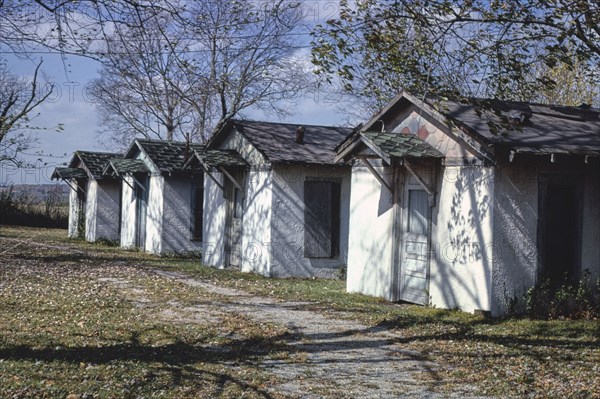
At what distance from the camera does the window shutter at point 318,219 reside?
21.3 meters

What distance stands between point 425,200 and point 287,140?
7.56 meters

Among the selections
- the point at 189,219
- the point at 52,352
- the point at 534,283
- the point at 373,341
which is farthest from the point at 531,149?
the point at 189,219

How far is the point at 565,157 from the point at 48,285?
36.0 feet

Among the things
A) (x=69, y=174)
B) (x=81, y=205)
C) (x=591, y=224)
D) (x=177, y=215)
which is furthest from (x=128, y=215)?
(x=591, y=224)

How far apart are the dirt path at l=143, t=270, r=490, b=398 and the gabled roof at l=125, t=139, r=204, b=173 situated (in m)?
13.5

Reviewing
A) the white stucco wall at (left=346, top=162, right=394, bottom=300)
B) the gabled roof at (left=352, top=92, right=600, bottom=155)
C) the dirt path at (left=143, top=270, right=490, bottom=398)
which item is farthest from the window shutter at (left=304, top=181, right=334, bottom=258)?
the dirt path at (left=143, top=270, right=490, bottom=398)

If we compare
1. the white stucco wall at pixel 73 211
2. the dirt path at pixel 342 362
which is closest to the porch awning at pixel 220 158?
the dirt path at pixel 342 362

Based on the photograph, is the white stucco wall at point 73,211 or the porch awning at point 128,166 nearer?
the porch awning at point 128,166

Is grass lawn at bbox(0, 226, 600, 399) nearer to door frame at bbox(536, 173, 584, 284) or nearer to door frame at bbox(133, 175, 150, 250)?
door frame at bbox(536, 173, 584, 284)

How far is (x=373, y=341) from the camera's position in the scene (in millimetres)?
11445

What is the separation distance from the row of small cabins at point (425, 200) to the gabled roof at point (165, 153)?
4179 mm

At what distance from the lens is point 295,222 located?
69.6 feet

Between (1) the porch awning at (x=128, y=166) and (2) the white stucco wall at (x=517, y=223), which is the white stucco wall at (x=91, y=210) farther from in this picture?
(2) the white stucco wall at (x=517, y=223)

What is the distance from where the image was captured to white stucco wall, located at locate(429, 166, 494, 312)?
13820 millimetres
